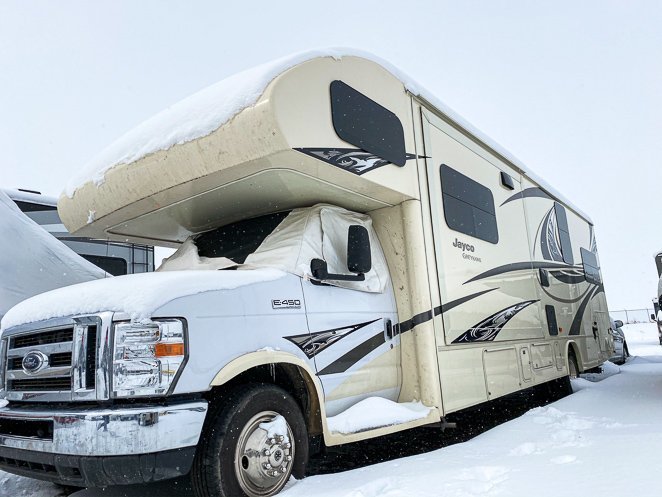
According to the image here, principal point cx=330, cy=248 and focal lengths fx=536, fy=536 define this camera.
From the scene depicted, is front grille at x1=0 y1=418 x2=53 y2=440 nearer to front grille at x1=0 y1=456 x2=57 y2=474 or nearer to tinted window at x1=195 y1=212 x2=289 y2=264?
front grille at x1=0 y1=456 x2=57 y2=474

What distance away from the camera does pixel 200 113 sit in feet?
12.9

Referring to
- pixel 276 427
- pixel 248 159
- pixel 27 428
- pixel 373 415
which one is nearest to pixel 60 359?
pixel 27 428

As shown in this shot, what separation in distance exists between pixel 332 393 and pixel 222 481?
1.13m

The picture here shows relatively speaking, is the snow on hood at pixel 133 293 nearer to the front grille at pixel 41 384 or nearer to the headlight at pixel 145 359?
the headlight at pixel 145 359

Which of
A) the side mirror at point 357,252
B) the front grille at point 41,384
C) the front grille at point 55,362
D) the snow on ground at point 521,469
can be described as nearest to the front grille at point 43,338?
the front grille at point 55,362

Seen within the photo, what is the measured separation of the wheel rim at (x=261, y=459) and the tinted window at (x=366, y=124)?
2152 millimetres

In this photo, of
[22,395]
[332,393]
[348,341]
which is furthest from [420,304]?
[22,395]

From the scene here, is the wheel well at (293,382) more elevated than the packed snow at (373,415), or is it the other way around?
the wheel well at (293,382)

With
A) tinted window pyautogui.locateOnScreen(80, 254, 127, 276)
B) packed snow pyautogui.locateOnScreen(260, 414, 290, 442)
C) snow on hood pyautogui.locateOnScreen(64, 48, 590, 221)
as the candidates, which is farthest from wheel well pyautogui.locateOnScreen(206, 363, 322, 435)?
tinted window pyautogui.locateOnScreen(80, 254, 127, 276)

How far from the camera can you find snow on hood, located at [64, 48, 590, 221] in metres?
3.68

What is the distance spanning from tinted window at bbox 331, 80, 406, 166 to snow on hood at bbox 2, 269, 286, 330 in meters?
1.36

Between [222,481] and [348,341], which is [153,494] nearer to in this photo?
[222,481]

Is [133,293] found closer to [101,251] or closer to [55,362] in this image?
[55,362]

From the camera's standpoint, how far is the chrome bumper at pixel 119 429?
2.79 m
